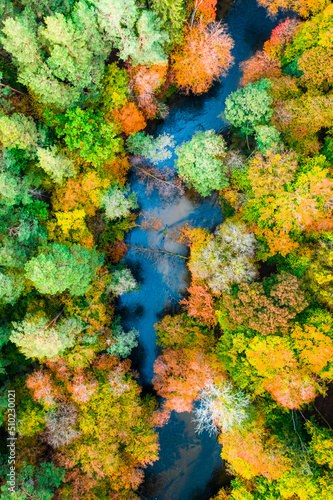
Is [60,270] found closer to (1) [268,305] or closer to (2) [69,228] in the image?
(2) [69,228]

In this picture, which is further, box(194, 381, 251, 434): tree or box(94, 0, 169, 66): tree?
box(194, 381, 251, 434): tree

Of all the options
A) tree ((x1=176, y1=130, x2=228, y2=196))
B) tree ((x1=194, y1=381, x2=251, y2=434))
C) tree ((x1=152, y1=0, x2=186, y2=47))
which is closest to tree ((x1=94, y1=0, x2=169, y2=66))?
tree ((x1=152, y1=0, x2=186, y2=47))

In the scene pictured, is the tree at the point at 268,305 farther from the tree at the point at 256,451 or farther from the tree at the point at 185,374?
the tree at the point at 256,451

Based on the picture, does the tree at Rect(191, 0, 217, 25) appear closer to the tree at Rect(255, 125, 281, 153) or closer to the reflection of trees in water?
the tree at Rect(255, 125, 281, 153)

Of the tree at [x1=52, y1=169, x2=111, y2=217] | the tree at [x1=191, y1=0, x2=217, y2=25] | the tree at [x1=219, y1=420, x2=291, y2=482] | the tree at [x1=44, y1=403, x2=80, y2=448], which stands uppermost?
the tree at [x1=191, y1=0, x2=217, y2=25]

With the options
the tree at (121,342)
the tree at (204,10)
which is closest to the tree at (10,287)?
the tree at (121,342)

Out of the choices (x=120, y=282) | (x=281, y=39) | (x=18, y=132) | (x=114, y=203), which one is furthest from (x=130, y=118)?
(x=281, y=39)

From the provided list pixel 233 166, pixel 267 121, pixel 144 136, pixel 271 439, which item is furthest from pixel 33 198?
pixel 271 439
